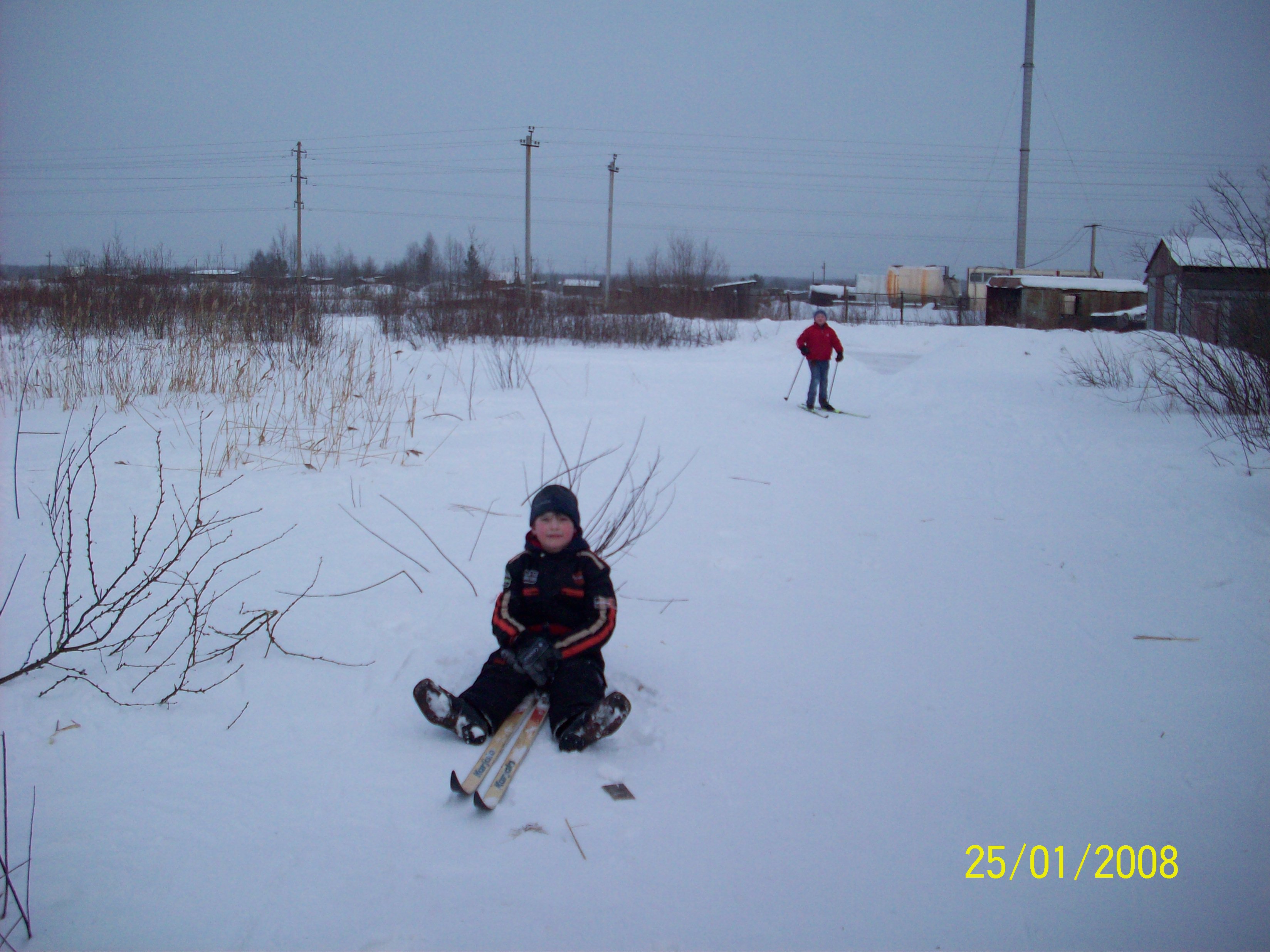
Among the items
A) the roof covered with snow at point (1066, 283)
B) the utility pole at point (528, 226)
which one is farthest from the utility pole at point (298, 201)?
the roof covered with snow at point (1066, 283)

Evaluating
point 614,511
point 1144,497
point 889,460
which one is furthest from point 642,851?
point 889,460

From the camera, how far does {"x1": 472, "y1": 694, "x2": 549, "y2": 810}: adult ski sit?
227 centimetres

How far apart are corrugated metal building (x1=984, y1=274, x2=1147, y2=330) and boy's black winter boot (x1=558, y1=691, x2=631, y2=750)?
29.8 m

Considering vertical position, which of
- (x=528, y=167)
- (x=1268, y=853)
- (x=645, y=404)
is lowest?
(x=1268, y=853)

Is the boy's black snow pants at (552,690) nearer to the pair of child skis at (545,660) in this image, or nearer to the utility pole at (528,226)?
the pair of child skis at (545,660)

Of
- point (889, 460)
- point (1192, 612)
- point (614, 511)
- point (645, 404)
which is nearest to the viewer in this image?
point (1192, 612)

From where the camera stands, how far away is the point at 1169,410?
9.08 metres

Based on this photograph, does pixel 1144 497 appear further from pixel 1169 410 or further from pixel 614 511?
pixel 614 511

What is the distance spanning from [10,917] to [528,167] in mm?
33496

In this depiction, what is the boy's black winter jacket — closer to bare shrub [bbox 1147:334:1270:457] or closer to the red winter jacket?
bare shrub [bbox 1147:334:1270:457]

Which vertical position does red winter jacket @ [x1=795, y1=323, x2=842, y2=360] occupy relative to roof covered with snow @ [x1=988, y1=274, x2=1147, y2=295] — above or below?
below
